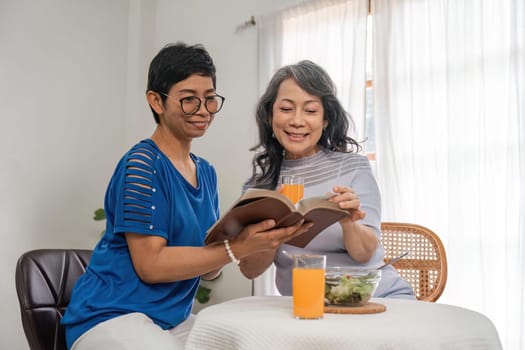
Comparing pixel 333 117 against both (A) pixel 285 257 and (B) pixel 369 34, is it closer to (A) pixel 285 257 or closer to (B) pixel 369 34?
(A) pixel 285 257

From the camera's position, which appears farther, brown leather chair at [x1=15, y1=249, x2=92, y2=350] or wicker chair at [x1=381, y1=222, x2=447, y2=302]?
wicker chair at [x1=381, y1=222, x2=447, y2=302]

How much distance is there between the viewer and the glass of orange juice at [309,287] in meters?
1.21

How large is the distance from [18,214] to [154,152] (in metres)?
2.79

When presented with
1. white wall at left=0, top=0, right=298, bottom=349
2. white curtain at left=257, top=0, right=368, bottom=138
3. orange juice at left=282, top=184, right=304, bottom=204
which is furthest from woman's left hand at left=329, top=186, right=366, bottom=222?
white wall at left=0, top=0, right=298, bottom=349

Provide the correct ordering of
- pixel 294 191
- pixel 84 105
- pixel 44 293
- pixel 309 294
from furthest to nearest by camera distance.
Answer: pixel 84 105, pixel 44 293, pixel 294 191, pixel 309 294

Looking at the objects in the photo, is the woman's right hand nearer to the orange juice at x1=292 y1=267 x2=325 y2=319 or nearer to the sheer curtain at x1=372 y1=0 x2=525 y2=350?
the orange juice at x1=292 y1=267 x2=325 y2=319

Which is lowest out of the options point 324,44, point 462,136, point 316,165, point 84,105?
point 316,165

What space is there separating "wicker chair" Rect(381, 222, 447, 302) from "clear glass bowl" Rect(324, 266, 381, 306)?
89 centimetres

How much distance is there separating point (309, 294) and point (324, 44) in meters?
2.97

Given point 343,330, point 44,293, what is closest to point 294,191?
point 343,330

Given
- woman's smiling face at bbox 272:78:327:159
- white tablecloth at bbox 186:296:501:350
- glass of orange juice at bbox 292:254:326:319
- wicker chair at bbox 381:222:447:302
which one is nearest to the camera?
white tablecloth at bbox 186:296:501:350

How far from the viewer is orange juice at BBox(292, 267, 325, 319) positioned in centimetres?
121

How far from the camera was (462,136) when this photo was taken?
322cm

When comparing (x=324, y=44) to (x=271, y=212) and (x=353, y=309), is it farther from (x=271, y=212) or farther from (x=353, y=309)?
(x=353, y=309)
